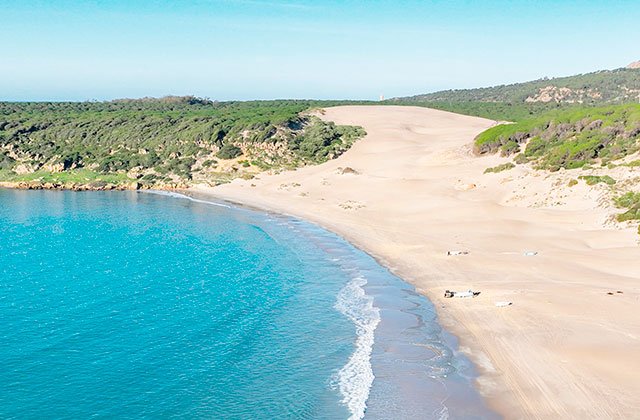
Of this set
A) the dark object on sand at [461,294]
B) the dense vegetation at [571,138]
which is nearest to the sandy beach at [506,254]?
the dark object on sand at [461,294]

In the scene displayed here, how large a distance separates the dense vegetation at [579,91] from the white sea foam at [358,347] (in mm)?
A: 109061

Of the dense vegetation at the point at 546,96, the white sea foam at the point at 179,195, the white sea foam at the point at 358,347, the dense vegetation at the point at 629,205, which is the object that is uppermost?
the dense vegetation at the point at 546,96

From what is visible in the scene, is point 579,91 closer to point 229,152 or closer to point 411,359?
point 229,152

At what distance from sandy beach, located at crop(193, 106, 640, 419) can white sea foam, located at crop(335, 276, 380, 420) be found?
9.86ft

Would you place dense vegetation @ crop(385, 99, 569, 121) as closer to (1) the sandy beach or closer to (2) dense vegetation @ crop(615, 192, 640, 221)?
(1) the sandy beach

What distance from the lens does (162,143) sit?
270ft

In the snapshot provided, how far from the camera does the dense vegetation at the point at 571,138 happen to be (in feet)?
162

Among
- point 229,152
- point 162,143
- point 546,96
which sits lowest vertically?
point 229,152

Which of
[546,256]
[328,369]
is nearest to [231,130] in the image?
[546,256]

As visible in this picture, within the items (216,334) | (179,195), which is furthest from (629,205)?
(179,195)

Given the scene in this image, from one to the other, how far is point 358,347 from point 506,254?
14.7 meters

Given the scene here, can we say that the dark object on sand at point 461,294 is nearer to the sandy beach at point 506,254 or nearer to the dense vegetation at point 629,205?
the sandy beach at point 506,254

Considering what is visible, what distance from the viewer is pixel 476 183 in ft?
171

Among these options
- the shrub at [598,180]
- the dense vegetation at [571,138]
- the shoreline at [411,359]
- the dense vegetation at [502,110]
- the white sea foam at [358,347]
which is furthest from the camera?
the dense vegetation at [502,110]
